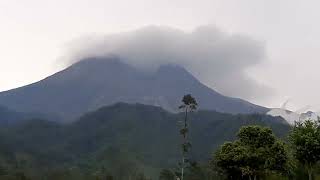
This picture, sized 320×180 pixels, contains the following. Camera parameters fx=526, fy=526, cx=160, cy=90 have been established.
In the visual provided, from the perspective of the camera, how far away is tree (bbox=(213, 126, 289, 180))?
52.3 meters

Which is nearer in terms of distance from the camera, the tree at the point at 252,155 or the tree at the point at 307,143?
the tree at the point at 307,143

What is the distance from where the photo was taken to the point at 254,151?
53094mm

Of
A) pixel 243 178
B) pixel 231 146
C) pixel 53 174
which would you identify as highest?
pixel 231 146

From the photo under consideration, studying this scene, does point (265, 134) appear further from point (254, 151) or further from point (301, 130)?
point (301, 130)

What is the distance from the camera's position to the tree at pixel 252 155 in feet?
172

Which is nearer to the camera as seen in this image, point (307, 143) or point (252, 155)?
point (307, 143)

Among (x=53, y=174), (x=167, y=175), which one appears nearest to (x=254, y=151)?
(x=167, y=175)

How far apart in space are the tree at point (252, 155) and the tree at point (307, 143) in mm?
6018

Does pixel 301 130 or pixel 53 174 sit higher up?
pixel 301 130

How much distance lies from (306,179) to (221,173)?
8.77 meters

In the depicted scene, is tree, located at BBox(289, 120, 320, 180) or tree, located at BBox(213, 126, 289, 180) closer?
tree, located at BBox(289, 120, 320, 180)

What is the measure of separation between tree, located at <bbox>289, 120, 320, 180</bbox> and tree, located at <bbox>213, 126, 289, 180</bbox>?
19.7ft

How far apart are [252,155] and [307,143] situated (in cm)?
865

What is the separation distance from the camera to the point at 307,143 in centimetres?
4444
